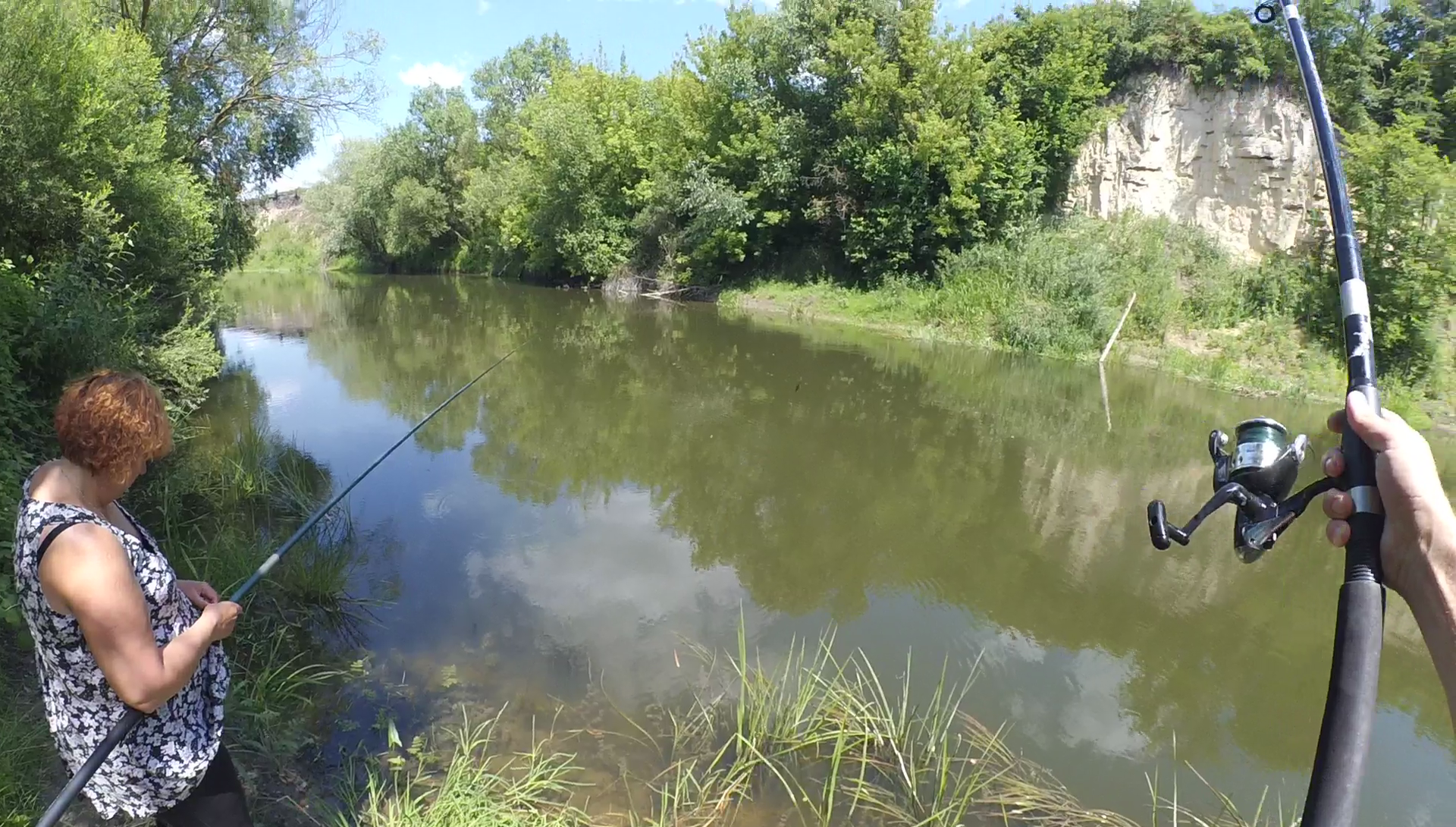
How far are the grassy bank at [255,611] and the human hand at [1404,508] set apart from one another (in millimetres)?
3654

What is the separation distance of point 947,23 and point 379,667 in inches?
879

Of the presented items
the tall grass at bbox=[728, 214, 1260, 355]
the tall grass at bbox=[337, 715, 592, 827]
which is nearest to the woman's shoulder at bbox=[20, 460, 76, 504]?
the tall grass at bbox=[337, 715, 592, 827]

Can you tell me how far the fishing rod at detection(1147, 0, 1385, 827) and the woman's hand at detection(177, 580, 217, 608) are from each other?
239cm

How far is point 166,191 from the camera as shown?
29.9 feet

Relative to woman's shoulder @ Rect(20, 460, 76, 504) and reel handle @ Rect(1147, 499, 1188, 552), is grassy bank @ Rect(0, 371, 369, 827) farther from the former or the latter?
reel handle @ Rect(1147, 499, 1188, 552)

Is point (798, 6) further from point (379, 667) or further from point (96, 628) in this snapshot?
point (96, 628)

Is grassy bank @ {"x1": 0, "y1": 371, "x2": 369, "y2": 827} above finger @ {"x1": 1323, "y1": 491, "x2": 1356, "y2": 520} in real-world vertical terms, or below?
below

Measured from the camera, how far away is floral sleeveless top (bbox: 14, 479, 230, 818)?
1.68m

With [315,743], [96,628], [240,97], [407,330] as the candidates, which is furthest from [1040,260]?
[96,628]

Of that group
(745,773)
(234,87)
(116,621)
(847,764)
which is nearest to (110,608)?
(116,621)

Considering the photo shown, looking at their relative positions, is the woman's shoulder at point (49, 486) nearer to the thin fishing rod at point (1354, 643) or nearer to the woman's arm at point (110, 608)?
the woman's arm at point (110, 608)

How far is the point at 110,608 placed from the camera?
1587 mm

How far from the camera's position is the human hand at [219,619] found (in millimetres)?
1839

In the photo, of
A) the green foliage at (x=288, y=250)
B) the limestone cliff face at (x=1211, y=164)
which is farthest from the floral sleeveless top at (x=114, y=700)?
the green foliage at (x=288, y=250)
